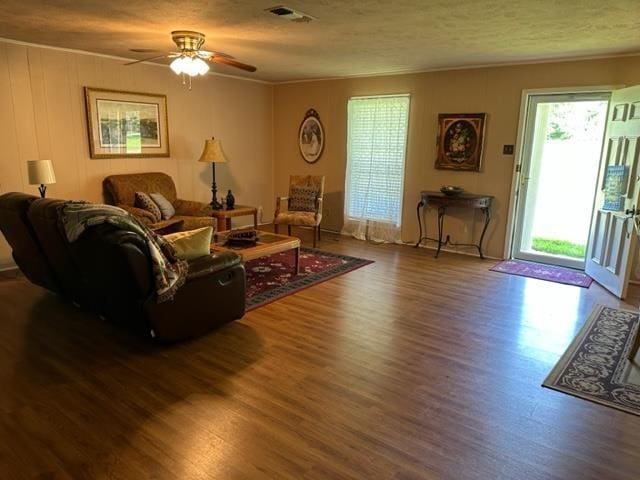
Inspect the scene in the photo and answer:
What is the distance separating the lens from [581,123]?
4949mm

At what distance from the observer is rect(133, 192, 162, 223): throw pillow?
5.02m

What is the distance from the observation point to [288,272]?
465 cm

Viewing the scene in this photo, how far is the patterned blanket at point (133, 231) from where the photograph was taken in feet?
8.33

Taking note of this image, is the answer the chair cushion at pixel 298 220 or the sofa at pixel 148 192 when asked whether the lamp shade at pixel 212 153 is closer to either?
the sofa at pixel 148 192

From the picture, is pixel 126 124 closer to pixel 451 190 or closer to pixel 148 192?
pixel 148 192

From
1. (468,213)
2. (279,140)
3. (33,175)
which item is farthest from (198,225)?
(468,213)

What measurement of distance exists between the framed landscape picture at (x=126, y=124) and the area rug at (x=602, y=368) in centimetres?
506

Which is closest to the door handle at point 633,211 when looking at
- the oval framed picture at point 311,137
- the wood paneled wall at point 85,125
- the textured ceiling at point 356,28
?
the textured ceiling at point 356,28

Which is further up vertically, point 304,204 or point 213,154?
point 213,154

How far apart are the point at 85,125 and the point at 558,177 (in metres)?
Result: 5.55

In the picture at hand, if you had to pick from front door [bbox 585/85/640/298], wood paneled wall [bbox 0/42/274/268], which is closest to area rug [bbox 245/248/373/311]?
wood paneled wall [bbox 0/42/274/268]

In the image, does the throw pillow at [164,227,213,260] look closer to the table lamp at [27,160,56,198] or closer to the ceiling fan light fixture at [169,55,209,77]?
the ceiling fan light fixture at [169,55,209,77]

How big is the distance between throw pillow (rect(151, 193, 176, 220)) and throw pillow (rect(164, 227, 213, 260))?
2.29 meters

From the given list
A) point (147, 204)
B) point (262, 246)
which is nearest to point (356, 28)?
point (262, 246)
